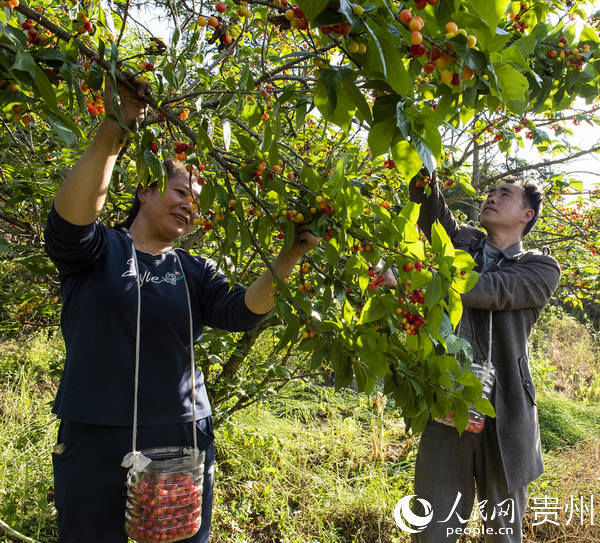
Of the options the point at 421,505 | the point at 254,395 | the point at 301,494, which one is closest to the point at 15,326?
the point at 254,395

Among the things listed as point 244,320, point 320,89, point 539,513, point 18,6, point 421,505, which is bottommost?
point 539,513

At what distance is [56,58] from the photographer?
2.81 feet

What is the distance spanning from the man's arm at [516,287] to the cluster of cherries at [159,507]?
140 centimetres

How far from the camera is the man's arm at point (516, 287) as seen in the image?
2010mm

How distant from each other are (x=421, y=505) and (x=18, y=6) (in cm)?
229

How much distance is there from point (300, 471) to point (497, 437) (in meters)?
1.93

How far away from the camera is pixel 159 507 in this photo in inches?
50.5

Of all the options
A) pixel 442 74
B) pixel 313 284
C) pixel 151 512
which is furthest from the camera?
pixel 313 284

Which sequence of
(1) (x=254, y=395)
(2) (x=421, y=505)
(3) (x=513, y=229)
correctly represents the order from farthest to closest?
(1) (x=254, y=395)
(3) (x=513, y=229)
(2) (x=421, y=505)

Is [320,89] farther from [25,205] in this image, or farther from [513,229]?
[25,205]

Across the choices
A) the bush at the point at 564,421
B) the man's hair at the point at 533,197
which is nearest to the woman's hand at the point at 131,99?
the man's hair at the point at 533,197

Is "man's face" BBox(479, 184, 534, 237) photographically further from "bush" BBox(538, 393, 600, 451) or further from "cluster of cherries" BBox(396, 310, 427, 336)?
"bush" BBox(538, 393, 600, 451)

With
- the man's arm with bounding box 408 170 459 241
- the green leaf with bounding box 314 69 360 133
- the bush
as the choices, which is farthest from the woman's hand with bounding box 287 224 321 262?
the bush

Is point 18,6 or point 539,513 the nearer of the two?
point 18,6
